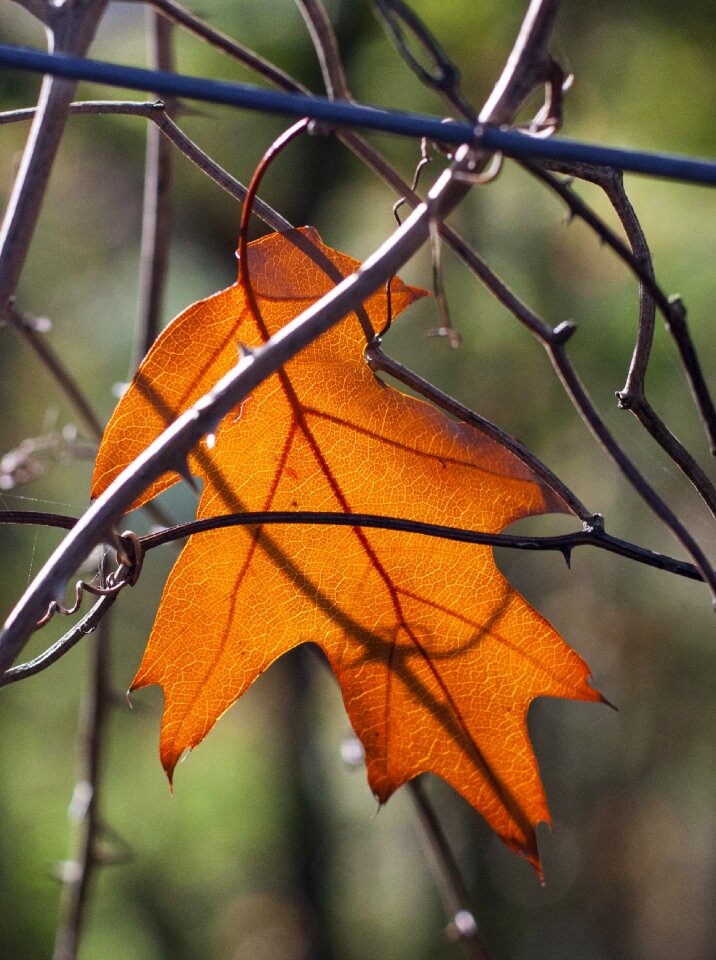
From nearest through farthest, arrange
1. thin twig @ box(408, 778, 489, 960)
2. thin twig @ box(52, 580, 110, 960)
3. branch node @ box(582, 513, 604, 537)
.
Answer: branch node @ box(582, 513, 604, 537), thin twig @ box(408, 778, 489, 960), thin twig @ box(52, 580, 110, 960)

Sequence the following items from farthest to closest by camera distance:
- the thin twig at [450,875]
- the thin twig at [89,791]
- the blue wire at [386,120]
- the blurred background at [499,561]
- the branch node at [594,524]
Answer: the blurred background at [499,561]
the thin twig at [89,791]
the thin twig at [450,875]
the branch node at [594,524]
the blue wire at [386,120]

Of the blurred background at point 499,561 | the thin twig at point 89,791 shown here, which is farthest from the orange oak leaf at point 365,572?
the blurred background at point 499,561

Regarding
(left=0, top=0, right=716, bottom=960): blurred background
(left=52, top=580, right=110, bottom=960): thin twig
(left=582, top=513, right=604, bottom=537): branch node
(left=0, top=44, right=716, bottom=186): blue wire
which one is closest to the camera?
(left=0, top=44, right=716, bottom=186): blue wire

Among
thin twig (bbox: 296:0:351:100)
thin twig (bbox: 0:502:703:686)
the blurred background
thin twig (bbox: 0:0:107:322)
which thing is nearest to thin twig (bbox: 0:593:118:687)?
thin twig (bbox: 0:502:703:686)

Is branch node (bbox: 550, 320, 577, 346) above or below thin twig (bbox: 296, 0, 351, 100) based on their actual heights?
below

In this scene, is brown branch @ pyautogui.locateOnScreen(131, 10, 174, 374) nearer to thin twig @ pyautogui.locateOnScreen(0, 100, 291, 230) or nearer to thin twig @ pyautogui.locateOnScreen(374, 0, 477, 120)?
thin twig @ pyautogui.locateOnScreen(0, 100, 291, 230)

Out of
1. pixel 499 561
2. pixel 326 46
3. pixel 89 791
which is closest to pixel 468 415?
pixel 326 46

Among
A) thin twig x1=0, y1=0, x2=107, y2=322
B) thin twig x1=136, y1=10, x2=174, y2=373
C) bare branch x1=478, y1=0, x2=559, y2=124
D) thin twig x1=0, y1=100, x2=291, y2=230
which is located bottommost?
bare branch x1=478, y1=0, x2=559, y2=124

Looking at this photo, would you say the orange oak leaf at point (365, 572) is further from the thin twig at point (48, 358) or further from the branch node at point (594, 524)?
the thin twig at point (48, 358)
